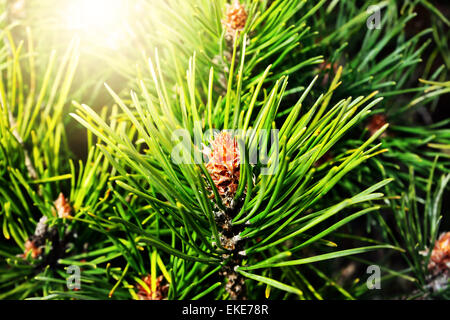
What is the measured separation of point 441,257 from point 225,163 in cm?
32

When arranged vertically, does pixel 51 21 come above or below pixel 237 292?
above

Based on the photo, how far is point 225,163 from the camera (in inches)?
11.9

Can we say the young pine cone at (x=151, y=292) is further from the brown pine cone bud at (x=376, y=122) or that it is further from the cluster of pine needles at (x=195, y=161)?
the brown pine cone bud at (x=376, y=122)

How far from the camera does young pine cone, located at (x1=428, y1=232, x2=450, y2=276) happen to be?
448 mm

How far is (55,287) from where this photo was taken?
0.40 meters

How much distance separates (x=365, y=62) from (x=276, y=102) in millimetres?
274

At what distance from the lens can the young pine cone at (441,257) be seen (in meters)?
0.45

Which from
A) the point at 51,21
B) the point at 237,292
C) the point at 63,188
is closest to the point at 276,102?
the point at 237,292

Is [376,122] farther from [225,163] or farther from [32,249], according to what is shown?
[32,249]

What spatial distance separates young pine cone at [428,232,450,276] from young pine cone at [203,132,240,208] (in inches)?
11.7

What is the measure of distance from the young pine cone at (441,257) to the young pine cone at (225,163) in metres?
0.30

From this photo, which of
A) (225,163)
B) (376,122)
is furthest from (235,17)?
(376,122)

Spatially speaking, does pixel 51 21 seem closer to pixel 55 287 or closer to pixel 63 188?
pixel 63 188
